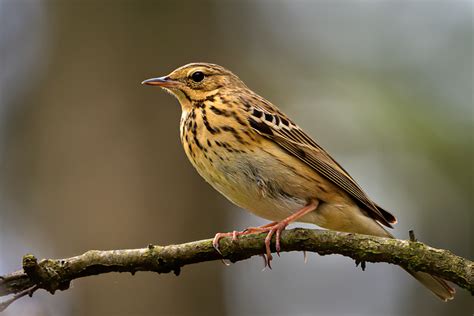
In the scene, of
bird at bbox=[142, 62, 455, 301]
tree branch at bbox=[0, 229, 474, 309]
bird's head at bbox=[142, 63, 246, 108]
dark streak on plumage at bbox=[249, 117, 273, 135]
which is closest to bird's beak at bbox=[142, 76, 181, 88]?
bird's head at bbox=[142, 63, 246, 108]

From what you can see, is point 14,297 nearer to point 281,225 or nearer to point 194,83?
point 281,225

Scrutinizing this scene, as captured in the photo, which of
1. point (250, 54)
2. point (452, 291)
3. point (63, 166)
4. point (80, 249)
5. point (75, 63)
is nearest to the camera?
point (452, 291)

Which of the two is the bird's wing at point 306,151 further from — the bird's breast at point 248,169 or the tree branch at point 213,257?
the tree branch at point 213,257

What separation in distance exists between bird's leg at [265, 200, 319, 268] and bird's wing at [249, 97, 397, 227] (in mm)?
307

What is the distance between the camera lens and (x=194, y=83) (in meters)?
6.77

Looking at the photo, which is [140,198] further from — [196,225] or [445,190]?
[445,190]

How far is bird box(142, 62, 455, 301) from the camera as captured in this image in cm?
577

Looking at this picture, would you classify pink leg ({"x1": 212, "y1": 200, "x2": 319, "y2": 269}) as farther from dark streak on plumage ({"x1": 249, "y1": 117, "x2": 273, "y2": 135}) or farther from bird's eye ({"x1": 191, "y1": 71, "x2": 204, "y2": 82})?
bird's eye ({"x1": 191, "y1": 71, "x2": 204, "y2": 82})

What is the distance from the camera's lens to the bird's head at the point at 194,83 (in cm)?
667

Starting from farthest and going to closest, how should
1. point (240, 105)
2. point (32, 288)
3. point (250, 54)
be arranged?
point (250, 54) < point (240, 105) < point (32, 288)

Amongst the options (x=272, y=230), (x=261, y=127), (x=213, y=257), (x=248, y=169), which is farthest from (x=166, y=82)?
(x=213, y=257)

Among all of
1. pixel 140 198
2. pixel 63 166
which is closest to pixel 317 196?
pixel 140 198

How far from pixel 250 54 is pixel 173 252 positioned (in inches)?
271

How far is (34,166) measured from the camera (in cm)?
923
